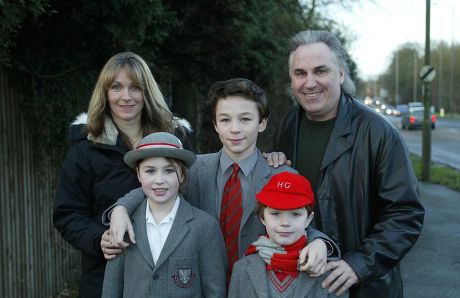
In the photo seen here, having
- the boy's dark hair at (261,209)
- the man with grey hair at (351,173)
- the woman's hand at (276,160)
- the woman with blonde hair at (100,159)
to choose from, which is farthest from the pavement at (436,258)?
the woman with blonde hair at (100,159)

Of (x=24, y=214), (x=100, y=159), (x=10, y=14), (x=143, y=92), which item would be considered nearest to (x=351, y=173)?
(x=143, y=92)

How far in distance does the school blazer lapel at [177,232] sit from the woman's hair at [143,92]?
0.69 m

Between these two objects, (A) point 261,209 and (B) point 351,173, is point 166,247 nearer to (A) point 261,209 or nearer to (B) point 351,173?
(A) point 261,209

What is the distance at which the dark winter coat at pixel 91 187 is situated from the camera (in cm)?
291

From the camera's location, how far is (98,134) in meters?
3.00

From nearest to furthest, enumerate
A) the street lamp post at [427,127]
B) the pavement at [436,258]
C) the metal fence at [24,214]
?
the metal fence at [24,214] < the pavement at [436,258] < the street lamp post at [427,127]

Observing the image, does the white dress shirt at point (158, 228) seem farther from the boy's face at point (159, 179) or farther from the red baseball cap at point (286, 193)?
the red baseball cap at point (286, 193)

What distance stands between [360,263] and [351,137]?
2.14 ft

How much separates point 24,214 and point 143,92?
10.0 ft

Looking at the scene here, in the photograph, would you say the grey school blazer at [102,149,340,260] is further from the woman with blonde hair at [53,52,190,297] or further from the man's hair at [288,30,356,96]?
the man's hair at [288,30,356,96]

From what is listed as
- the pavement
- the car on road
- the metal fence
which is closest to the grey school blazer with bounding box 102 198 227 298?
the metal fence

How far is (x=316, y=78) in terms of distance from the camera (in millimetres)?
2818

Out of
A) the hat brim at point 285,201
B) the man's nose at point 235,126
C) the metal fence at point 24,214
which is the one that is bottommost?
the metal fence at point 24,214

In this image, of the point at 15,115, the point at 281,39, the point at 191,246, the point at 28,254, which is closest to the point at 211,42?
the point at 281,39
